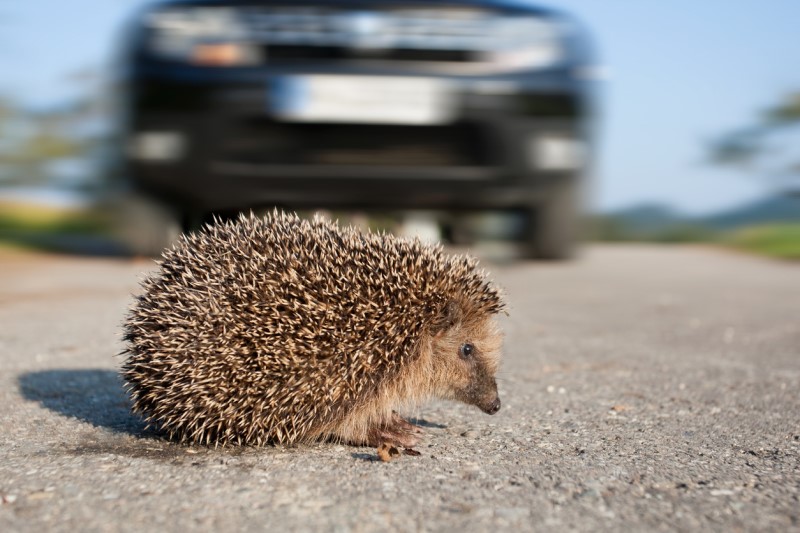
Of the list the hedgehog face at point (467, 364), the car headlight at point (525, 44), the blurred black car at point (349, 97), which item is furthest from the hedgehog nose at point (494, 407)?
the car headlight at point (525, 44)

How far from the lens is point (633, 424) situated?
406 cm

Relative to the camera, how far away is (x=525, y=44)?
8242 mm

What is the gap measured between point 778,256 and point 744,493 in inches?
567

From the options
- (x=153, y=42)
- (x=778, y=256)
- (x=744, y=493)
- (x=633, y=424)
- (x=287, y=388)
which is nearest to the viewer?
(x=744, y=493)

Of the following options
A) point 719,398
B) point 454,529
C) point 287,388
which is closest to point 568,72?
point 719,398

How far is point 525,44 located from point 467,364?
4921mm

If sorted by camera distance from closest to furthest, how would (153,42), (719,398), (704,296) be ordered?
(719,398) < (153,42) < (704,296)

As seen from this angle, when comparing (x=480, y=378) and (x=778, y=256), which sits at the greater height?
(x=480, y=378)

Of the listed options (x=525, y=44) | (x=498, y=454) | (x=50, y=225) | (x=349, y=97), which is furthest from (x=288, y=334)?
(x=50, y=225)

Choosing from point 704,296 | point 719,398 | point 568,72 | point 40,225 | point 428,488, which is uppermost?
point 568,72

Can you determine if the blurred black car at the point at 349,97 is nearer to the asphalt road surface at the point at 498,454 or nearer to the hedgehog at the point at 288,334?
the asphalt road surface at the point at 498,454

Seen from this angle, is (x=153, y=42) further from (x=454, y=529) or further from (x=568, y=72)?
(x=454, y=529)

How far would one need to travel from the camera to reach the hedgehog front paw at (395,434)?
3734 millimetres

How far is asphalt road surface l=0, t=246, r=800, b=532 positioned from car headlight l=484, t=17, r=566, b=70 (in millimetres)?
2724
